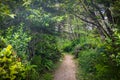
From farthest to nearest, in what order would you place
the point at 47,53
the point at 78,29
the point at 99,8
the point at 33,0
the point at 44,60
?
the point at 78,29 → the point at 47,53 → the point at 44,60 → the point at 33,0 → the point at 99,8

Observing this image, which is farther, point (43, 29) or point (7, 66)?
point (43, 29)

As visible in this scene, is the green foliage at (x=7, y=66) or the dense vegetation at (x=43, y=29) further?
the dense vegetation at (x=43, y=29)

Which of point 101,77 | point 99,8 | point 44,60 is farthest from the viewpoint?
point 44,60

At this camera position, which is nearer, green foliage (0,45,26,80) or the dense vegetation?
green foliage (0,45,26,80)

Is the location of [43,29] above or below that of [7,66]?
above

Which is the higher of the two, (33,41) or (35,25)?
(35,25)

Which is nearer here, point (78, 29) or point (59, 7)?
point (59, 7)

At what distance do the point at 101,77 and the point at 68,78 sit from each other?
3574 mm

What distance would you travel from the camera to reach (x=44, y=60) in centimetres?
1557

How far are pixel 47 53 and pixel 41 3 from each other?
17.6 ft

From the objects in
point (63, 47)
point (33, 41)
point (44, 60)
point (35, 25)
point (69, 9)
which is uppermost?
point (69, 9)

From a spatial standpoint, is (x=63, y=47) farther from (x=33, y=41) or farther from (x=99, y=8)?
(x=99, y=8)

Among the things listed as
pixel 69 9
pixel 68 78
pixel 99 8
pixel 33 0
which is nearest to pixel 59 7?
pixel 69 9

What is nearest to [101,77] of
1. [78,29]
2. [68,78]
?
[68,78]
